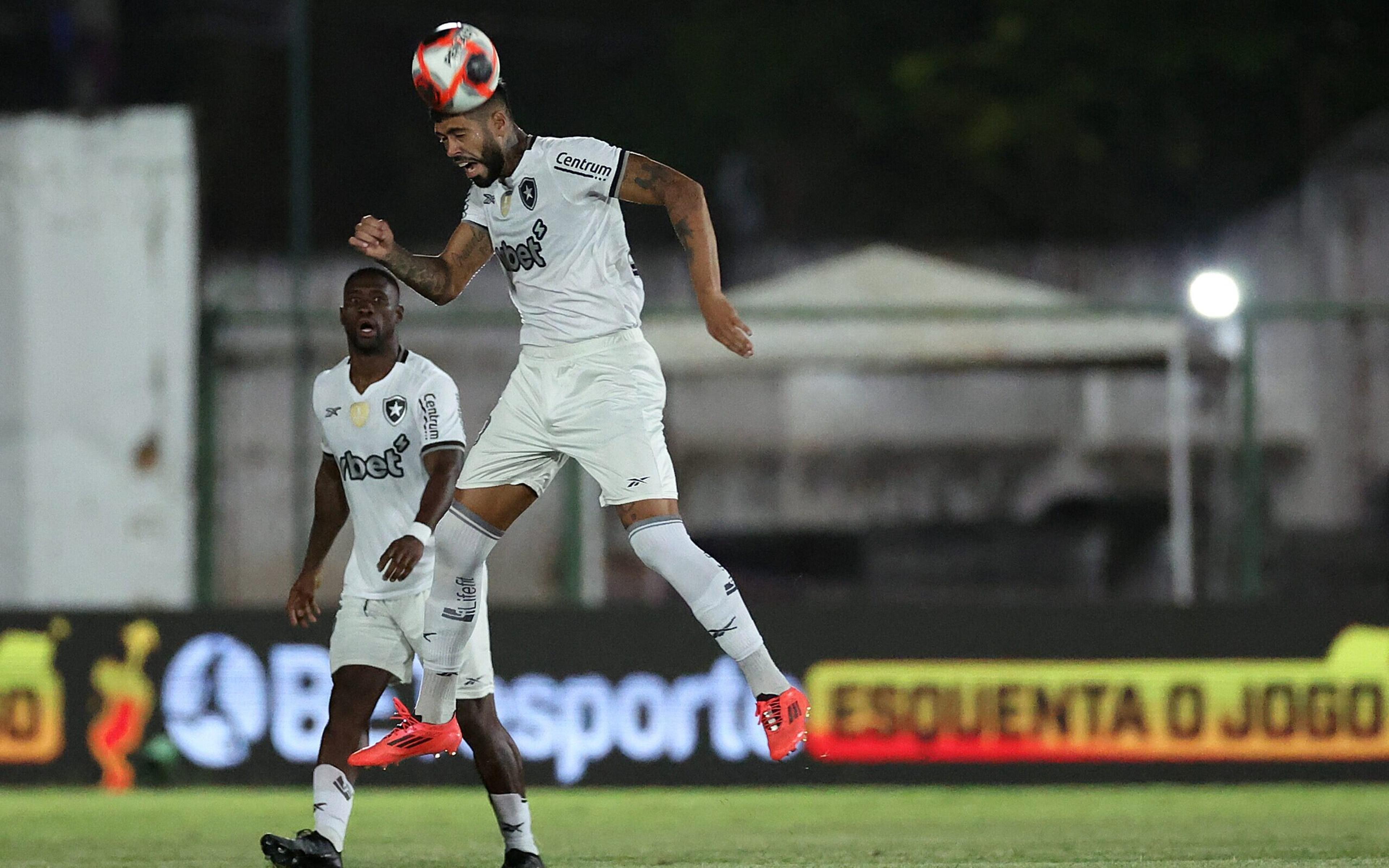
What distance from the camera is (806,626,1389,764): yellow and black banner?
13.0 metres

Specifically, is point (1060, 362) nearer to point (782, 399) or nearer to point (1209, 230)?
point (782, 399)

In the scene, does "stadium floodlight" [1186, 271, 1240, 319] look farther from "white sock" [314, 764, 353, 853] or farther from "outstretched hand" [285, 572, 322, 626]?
"white sock" [314, 764, 353, 853]

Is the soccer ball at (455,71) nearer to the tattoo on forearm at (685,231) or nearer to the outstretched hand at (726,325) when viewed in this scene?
the tattoo on forearm at (685,231)

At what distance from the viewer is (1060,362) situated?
55.4ft

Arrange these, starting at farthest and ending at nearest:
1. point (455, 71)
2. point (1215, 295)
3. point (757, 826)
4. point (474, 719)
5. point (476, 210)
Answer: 1. point (1215, 295)
2. point (757, 826)
3. point (474, 719)
4. point (476, 210)
5. point (455, 71)

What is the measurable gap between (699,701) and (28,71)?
70.8ft

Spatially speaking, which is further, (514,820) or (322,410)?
(322,410)

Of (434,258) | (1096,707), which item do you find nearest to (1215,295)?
(1096,707)

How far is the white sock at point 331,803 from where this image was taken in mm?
7625

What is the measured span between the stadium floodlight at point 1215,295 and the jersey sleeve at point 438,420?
779 centimetres

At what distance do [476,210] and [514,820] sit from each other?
223cm

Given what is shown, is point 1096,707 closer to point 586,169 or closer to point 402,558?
point 402,558

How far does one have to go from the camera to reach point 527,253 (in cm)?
750

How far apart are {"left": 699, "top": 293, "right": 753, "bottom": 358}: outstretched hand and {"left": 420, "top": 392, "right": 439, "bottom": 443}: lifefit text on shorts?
1.26 m
